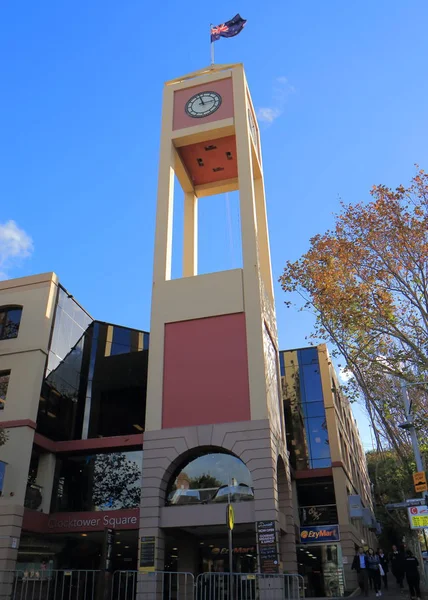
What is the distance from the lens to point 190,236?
101ft

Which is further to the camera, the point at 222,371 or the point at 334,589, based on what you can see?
the point at 334,589

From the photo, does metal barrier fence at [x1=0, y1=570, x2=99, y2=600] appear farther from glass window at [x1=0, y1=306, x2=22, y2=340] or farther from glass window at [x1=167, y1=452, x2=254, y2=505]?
glass window at [x1=0, y1=306, x2=22, y2=340]

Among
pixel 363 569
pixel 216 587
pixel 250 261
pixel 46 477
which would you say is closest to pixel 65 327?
pixel 46 477

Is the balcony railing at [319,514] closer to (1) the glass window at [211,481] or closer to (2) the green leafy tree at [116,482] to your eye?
(2) the green leafy tree at [116,482]

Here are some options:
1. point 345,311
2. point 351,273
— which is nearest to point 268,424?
point 345,311

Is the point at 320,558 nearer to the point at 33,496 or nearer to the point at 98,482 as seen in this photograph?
the point at 98,482

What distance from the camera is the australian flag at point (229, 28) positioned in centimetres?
3084

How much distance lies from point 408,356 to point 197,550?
43.6ft

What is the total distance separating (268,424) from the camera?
20781 millimetres

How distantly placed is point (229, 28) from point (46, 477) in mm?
26747

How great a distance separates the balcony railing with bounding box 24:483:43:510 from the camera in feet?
71.3

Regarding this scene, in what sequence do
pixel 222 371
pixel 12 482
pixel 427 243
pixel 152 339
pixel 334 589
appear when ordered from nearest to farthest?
pixel 427 243 < pixel 12 482 < pixel 222 371 < pixel 152 339 < pixel 334 589

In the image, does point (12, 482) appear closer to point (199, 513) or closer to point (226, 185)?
point (199, 513)

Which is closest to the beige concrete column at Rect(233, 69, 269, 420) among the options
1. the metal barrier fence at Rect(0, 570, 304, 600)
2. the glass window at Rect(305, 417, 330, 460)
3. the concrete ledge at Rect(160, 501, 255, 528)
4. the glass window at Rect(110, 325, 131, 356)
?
the concrete ledge at Rect(160, 501, 255, 528)
